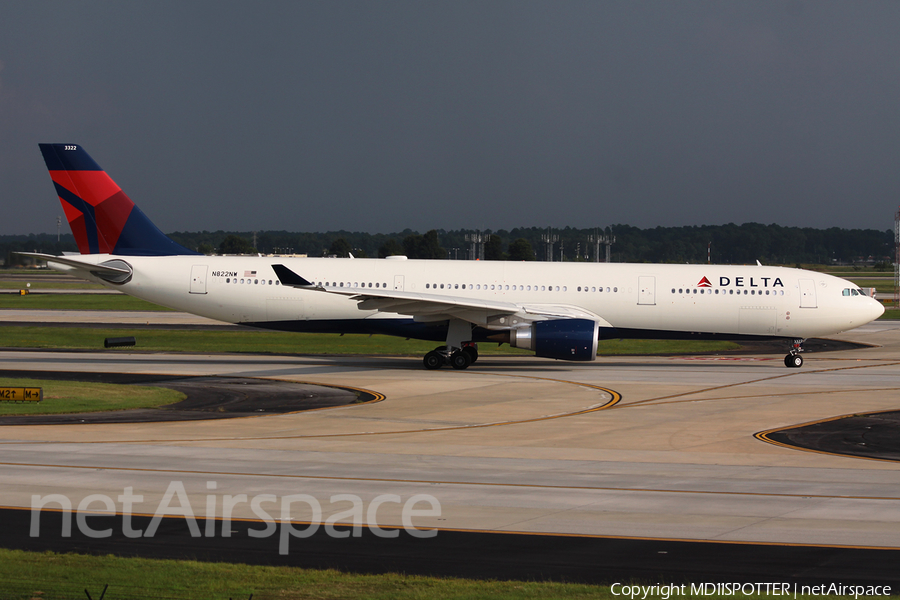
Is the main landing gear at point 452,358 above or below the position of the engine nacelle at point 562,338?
below

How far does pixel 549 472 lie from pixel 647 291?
65.9 feet

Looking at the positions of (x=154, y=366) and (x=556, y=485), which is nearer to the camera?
(x=556, y=485)

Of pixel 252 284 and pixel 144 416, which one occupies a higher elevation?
pixel 252 284


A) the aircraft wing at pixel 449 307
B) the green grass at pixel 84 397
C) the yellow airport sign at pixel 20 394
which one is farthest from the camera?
the aircraft wing at pixel 449 307

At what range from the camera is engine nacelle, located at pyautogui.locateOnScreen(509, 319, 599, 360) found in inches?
1299

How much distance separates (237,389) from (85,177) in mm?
14312

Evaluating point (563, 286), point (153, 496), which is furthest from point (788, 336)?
point (153, 496)

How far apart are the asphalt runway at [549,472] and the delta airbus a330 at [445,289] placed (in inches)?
213

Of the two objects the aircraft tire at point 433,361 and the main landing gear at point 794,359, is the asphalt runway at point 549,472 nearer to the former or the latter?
the aircraft tire at point 433,361

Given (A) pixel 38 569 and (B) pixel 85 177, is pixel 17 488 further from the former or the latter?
(B) pixel 85 177

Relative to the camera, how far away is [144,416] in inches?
928

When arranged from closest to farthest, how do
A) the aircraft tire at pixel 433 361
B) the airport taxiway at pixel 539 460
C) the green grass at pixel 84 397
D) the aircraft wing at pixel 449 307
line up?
the airport taxiway at pixel 539 460 → the green grass at pixel 84 397 → the aircraft wing at pixel 449 307 → the aircraft tire at pixel 433 361

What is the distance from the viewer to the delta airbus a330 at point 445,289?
35938mm

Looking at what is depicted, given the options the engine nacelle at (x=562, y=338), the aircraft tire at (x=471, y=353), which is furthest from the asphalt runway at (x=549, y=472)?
the aircraft tire at (x=471, y=353)
